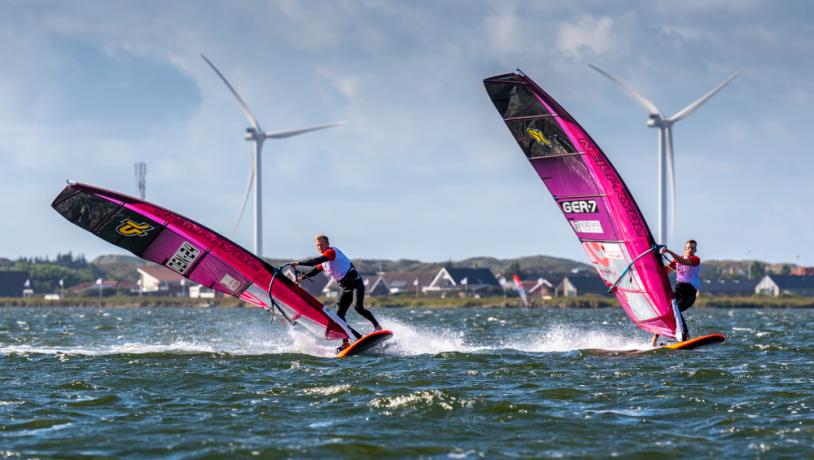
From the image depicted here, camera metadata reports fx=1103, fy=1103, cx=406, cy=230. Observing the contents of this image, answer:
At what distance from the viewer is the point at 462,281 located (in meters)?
114

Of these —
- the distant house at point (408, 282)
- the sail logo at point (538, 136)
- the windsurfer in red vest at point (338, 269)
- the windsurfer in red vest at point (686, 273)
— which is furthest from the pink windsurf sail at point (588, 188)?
the distant house at point (408, 282)

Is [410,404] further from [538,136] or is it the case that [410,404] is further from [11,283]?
[11,283]

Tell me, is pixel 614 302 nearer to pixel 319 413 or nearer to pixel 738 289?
pixel 738 289

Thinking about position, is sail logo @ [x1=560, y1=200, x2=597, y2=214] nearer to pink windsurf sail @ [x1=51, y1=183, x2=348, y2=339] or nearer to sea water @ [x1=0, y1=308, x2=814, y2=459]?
sea water @ [x1=0, y1=308, x2=814, y2=459]

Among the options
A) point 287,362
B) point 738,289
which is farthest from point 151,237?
point 738,289

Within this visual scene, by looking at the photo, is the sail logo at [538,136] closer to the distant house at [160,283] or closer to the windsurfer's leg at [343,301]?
the windsurfer's leg at [343,301]

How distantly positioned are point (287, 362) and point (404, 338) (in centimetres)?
415

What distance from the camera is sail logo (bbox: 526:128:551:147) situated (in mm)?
16734

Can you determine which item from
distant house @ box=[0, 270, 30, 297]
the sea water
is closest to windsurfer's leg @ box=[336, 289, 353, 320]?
the sea water

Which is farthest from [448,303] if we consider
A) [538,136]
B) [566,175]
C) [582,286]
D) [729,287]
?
[538,136]

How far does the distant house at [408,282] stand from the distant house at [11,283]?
1596 inches

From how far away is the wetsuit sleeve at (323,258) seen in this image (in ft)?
52.6

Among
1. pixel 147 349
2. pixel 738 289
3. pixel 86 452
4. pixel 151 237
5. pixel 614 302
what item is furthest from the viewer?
pixel 738 289

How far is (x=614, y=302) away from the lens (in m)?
87.8
